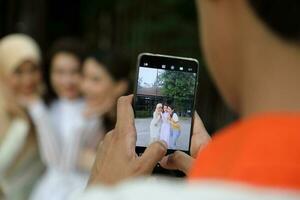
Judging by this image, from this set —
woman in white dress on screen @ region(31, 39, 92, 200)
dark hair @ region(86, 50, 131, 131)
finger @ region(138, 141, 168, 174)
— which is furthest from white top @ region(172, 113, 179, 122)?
dark hair @ region(86, 50, 131, 131)

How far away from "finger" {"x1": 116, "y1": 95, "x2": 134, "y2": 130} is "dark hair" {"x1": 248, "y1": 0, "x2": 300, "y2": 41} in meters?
0.63

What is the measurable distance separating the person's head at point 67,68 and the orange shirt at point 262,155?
15.1 ft

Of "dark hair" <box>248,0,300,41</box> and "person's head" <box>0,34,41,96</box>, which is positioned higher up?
"dark hair" <box>248,0,300,41</box>

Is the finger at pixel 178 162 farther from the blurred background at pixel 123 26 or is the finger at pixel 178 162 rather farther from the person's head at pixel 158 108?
the blurred background at pixel 123 26

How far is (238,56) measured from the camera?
39.4 inches

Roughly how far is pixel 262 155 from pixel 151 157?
20.4 inches

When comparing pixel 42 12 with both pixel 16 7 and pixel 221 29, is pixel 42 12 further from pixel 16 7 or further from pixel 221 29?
pixel 221 29

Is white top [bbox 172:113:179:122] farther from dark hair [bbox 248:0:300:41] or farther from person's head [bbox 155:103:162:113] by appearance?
dark hair [bbox 248:0:300:41]

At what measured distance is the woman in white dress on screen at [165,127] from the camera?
5.40 feet

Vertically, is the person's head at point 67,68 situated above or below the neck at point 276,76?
below

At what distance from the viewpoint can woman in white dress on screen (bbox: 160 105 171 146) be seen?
1.65 metres

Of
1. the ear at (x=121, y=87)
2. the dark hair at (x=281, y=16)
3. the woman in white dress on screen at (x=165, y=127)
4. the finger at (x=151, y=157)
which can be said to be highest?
the dark hair at (x=281, y=16)

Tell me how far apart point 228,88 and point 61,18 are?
7.99 metres

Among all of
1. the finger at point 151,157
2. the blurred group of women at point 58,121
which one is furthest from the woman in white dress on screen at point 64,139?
the finger at point 151,157
